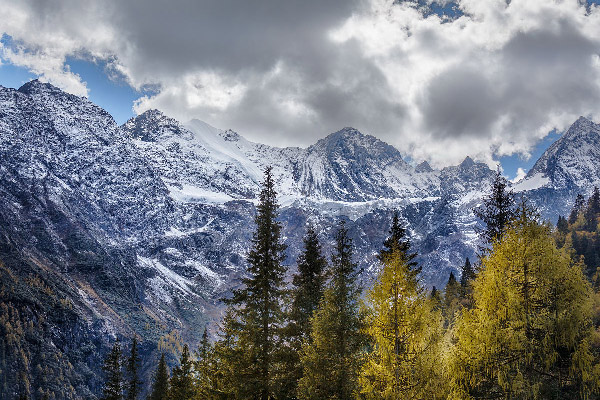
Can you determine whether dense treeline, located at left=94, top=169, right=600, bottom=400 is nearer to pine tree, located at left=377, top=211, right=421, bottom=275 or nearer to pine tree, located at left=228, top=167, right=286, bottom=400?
pine tree, located at left=377, top=211, right=421, bottom=275

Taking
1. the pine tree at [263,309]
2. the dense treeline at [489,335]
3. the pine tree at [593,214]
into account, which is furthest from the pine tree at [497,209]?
the pine tree at [593,214]

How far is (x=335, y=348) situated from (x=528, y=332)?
29.2 ft

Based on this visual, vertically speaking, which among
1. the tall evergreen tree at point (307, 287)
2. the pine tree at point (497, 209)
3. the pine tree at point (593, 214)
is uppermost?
the pine tree at point (593, 214)

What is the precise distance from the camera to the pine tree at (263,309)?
22219mm

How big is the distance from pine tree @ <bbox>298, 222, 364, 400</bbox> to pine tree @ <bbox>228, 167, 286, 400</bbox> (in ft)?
6.71

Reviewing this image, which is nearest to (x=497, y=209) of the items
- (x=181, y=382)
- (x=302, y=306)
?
(x=302, y=306)

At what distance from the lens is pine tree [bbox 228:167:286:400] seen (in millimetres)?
22219

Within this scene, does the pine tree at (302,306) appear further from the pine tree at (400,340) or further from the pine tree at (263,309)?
the pine tree at (400,340)

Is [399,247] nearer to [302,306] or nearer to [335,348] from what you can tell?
[335,348]

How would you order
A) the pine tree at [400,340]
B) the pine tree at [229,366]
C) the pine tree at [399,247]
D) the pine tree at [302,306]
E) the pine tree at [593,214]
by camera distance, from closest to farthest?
the pine tree at [400,340]
the pine tree at [399,247]
the pine tree at [229,366]
the pine tree at [302,306]
the pine tree at [593,214]

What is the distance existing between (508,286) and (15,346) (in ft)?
762

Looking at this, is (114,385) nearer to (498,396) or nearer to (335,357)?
(335,357)

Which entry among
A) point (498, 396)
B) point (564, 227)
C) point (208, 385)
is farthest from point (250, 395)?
point (564, 227)

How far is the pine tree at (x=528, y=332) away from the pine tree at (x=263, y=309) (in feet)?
34.2
